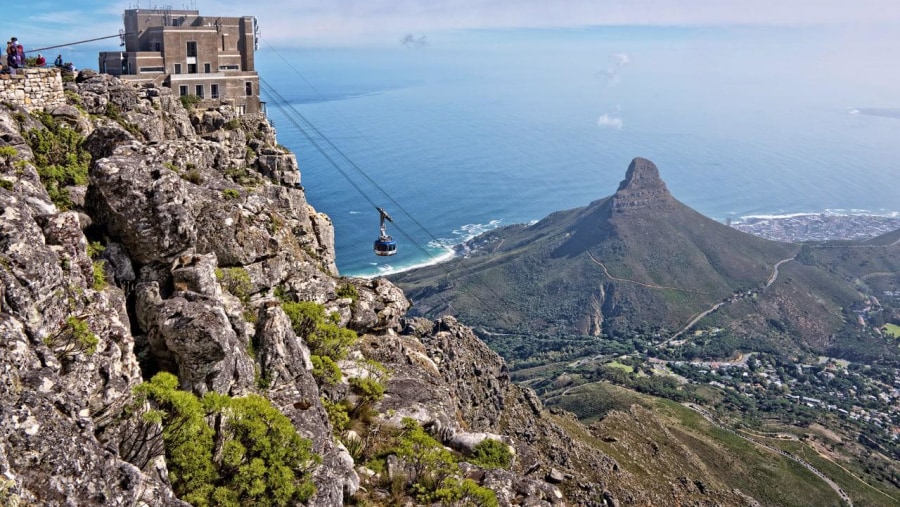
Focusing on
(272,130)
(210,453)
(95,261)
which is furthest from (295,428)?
(272,130)

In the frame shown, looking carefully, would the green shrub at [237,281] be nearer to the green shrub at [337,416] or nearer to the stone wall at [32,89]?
the green shrub at [337,416]

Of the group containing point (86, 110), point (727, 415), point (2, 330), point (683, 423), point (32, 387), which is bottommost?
point (727, 415)

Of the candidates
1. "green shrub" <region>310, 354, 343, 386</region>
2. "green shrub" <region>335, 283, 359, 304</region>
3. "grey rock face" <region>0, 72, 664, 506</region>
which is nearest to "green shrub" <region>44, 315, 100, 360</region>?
"grey rock face" <region>0, 72, 664, 506</region>

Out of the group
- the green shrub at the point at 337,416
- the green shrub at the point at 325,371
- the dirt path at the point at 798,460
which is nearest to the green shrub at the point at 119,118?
the green shrub at the point at 325,371

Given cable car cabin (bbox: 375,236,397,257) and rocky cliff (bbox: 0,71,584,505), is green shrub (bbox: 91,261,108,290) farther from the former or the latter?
cable car cabin (bbox: 375,236,397,257)

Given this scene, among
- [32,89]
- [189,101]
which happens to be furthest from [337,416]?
[189,101]

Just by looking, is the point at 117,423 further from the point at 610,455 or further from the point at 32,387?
the point at 610,455
